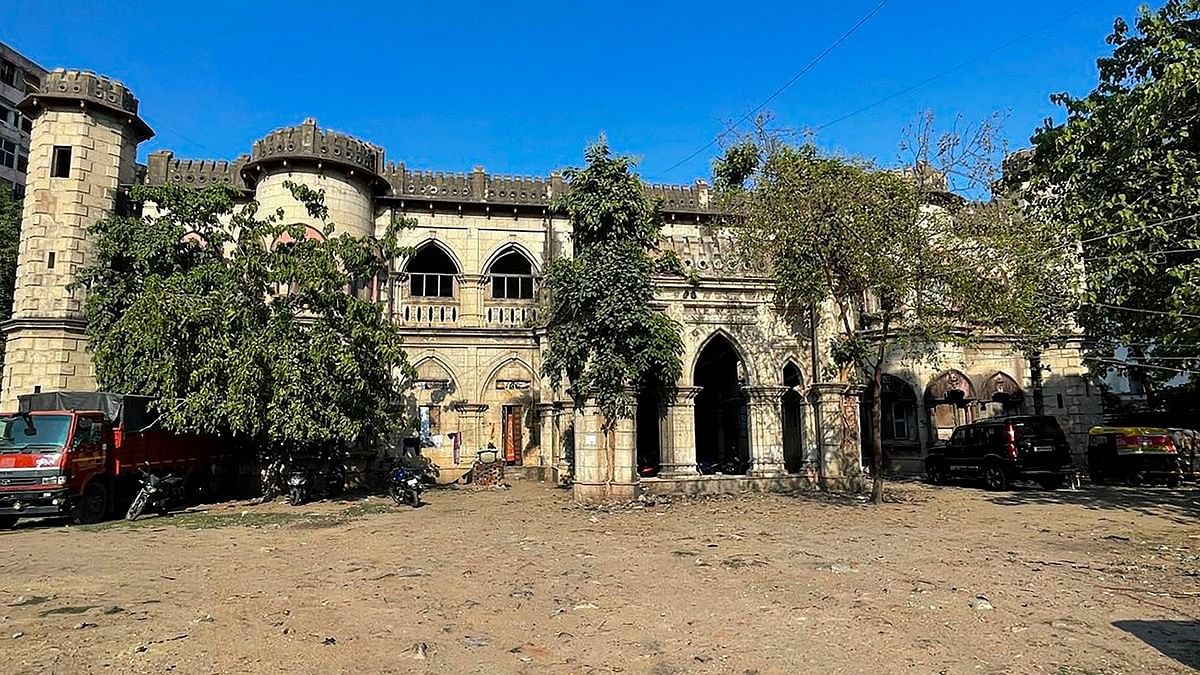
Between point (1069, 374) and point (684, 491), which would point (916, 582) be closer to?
point (684, 491)

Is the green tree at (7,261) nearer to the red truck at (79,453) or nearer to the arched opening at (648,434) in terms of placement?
the red truck at (79,453)

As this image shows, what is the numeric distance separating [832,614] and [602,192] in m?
11.6

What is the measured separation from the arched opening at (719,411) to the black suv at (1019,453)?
5.99 meters

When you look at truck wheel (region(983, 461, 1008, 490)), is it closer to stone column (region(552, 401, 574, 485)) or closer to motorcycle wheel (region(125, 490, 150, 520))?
stone column (region(552, 401, 574, 485))

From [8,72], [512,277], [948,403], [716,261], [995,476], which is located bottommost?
[995,476]

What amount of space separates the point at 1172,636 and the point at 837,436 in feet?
36.5

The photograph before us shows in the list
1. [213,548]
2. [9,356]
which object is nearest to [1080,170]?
[213,548]

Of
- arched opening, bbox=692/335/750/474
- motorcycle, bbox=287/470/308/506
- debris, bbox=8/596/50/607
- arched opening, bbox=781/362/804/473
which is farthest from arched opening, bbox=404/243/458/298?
debris, bbox=8/596/50/607

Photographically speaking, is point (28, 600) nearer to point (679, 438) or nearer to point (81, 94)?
point (679, 438)

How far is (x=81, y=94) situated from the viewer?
21.2 metres

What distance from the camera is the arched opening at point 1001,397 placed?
80.1 feet

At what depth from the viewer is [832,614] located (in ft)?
21.2

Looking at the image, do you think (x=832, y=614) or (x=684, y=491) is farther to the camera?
(x=684, y=491)

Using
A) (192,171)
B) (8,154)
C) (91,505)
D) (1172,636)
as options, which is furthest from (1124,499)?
(8,154)
